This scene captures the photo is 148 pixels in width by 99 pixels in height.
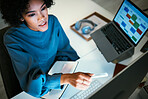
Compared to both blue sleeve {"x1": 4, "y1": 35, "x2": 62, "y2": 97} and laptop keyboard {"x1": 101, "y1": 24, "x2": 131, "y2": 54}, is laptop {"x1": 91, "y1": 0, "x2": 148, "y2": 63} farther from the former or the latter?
blue sleeve {"x1": 4, "y1": 35, "x2": 62, "y2": 97}

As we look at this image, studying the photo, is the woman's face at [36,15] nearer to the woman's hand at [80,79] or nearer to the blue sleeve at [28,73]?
the blue sleeve at [28,73]

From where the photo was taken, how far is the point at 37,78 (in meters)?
0.96

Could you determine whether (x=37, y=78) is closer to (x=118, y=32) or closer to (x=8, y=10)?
(x=8, y=10)

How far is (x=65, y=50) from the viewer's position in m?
1.31

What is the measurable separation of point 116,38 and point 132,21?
0.64 ft

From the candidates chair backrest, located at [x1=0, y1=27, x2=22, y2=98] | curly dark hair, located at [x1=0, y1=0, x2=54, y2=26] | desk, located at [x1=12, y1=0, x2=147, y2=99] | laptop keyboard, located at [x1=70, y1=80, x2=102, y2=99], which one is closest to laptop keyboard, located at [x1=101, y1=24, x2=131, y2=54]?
desk, located at [x1=12, y1=0, x2=147, y2=99]

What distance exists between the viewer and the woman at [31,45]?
0.93 meters

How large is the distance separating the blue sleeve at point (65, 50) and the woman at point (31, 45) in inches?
6.4

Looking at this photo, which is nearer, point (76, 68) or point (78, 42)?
point (76, 68)

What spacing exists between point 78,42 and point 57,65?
12.3 inches

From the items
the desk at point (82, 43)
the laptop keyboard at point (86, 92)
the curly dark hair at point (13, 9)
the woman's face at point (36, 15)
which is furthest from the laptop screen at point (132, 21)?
the curly dark hair at point (13, 9)

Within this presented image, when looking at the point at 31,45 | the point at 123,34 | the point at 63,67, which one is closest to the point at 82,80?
the point at 63,67

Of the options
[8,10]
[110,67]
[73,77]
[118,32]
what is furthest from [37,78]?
[118,32]

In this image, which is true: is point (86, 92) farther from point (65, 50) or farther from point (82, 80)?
point (65, 50)
